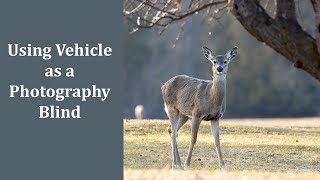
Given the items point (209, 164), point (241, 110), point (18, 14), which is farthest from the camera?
point (241, 110)

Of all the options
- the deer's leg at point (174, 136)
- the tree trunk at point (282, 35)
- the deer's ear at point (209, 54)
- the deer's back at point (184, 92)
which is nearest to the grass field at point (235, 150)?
the deer's leg at point (174, 136)

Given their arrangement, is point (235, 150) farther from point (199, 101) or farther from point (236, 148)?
point (199, 101)

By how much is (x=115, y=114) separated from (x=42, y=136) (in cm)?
93

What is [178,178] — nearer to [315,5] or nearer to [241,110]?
[315,5]

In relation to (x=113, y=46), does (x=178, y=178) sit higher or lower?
lower

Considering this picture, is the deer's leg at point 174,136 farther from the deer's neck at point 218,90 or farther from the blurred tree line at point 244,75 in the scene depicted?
the blurred tree line at point 244,75

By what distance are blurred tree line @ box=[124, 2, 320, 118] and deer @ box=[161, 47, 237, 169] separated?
44.7 m

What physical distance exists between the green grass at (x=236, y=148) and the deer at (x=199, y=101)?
1.73 ft

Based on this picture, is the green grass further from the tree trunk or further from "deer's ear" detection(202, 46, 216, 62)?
the tree trunk

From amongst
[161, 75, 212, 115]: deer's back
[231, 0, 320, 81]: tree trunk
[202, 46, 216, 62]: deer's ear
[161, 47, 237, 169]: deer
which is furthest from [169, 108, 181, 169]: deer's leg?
[231, 0, 320, 81]: tree trunk

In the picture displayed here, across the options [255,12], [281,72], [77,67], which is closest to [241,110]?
[281,72]

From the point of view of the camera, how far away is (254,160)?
25125 mm

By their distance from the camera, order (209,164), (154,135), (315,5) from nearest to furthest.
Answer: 1. (315,5)
2. (209,164)
3. (154,135)

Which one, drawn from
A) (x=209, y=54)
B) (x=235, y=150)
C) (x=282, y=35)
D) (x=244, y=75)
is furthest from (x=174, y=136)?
(x=244, y=75)
